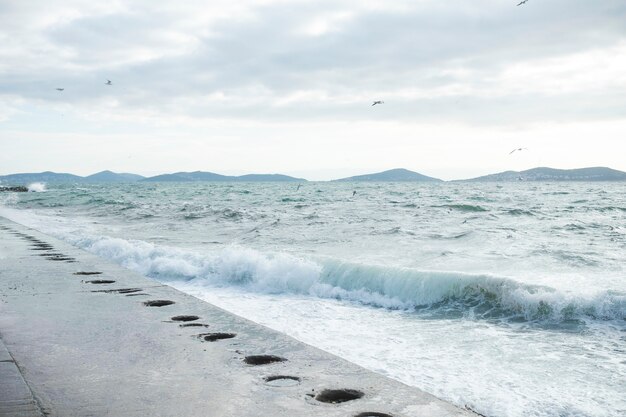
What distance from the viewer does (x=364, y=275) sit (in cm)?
879

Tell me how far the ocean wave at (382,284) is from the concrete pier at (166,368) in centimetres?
367

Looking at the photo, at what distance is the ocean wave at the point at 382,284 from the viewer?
6.81 m

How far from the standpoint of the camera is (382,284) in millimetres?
8414

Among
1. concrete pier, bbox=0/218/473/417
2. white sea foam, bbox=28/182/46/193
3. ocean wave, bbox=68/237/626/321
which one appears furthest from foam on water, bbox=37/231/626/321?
white sea foam, bbox=28/182/46/193

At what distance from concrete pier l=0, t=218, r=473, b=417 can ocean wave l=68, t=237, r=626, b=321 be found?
3671 mm

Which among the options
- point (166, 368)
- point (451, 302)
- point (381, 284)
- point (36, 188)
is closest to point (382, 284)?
point (381, 284)

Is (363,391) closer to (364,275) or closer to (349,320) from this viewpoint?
(349,320)

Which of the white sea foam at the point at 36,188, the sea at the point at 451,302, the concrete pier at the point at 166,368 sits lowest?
the sea at the point at 451,302

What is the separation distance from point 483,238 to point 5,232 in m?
11.7

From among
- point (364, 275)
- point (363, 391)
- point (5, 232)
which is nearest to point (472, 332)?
point (364, 275)

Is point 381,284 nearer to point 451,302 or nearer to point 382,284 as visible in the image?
point 382,284

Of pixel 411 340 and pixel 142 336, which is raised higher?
pixel 142 336

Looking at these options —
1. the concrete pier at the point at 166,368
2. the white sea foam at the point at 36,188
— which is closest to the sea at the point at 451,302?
the concrete pier at the point at 166,368

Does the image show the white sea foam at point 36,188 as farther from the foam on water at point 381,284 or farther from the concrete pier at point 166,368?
the concrete pier at point 166,368
